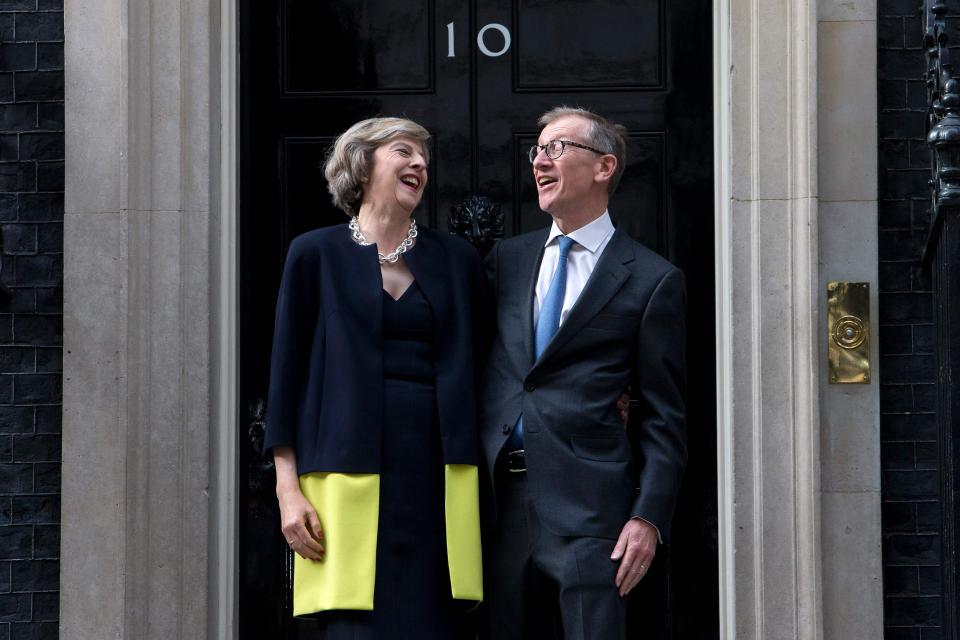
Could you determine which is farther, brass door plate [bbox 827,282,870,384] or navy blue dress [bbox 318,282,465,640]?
brass door plate [bbox 827,282,870,384]

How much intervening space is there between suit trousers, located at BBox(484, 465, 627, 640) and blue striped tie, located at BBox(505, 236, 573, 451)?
0.11 metres

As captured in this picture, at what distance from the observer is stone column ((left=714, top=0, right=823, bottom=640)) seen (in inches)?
210

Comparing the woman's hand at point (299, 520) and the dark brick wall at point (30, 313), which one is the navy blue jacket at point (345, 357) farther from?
the dark brick wall at point (30, 313)

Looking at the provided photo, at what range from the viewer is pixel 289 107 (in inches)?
231

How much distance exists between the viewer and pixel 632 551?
14.8 feet

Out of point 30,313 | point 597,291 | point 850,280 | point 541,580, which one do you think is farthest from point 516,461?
point 30,313

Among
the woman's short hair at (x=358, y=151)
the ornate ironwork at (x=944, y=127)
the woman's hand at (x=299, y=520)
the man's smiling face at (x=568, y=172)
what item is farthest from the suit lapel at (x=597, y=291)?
the ornate ironwork at (x=944, y=127)

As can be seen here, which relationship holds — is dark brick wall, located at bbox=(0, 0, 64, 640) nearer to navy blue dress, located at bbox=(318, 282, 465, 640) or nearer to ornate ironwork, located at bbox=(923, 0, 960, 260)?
navy blue dress, located at bbox=(318, 282, 465, 640)

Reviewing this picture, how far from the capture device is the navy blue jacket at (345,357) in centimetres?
452

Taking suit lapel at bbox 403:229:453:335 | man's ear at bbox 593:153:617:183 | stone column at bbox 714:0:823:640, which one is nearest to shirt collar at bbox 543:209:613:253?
man's ear at bbox 593:153:617:183

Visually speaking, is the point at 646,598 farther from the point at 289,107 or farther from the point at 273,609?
the point at 289,107

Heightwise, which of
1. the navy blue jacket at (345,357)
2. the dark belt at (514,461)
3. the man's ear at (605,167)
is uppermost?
the man's ear at (605,167)

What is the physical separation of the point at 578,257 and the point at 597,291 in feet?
0.68

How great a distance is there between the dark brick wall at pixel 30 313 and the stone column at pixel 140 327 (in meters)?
0.11
